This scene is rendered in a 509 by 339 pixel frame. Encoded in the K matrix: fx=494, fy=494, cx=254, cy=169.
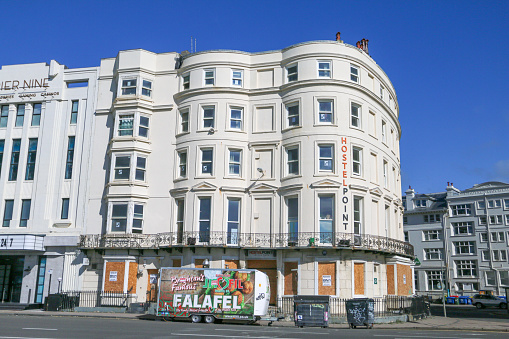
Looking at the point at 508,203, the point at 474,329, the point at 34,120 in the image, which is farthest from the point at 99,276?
the point at 508,203

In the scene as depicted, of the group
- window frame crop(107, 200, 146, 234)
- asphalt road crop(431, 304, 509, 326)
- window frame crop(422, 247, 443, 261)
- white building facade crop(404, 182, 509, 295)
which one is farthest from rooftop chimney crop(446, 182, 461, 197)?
window frame crop(107, 200, 146, 234)

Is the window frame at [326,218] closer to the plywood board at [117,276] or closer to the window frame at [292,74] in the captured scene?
the window frame at [292,74]

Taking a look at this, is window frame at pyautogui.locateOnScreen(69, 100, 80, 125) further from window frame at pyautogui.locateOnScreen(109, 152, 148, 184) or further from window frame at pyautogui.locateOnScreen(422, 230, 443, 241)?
window frame at pyautogui.locateOnScreen(422, 230, 443, 241)

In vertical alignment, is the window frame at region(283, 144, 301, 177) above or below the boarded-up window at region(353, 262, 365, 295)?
above

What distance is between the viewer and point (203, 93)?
33.2 metres

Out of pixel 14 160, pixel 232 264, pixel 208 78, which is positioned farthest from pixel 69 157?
pixel 232 264

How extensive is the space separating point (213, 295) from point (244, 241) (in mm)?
6613

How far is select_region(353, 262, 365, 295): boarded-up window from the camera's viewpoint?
29172mm

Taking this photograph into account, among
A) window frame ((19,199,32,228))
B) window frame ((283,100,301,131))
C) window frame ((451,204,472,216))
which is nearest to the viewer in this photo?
window frame ((283,100,301,131))

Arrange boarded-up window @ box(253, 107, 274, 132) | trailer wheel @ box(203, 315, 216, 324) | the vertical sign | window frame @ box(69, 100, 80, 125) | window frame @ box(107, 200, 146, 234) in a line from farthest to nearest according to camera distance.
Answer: window frame @ box(69, 100, 80, 125) < boarded-up window @ box(253, 107, 274, 132) < window frame @ box(107, 200, 146, 234) < the vertical sign < trailer wheel @ box(203, 315, 216, 324)

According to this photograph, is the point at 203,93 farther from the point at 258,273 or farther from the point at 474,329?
the point at 474,329

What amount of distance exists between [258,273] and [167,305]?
4.91 meters

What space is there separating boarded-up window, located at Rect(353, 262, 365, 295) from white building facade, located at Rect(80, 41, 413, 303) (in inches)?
3.8

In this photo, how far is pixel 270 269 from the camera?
30.4m
